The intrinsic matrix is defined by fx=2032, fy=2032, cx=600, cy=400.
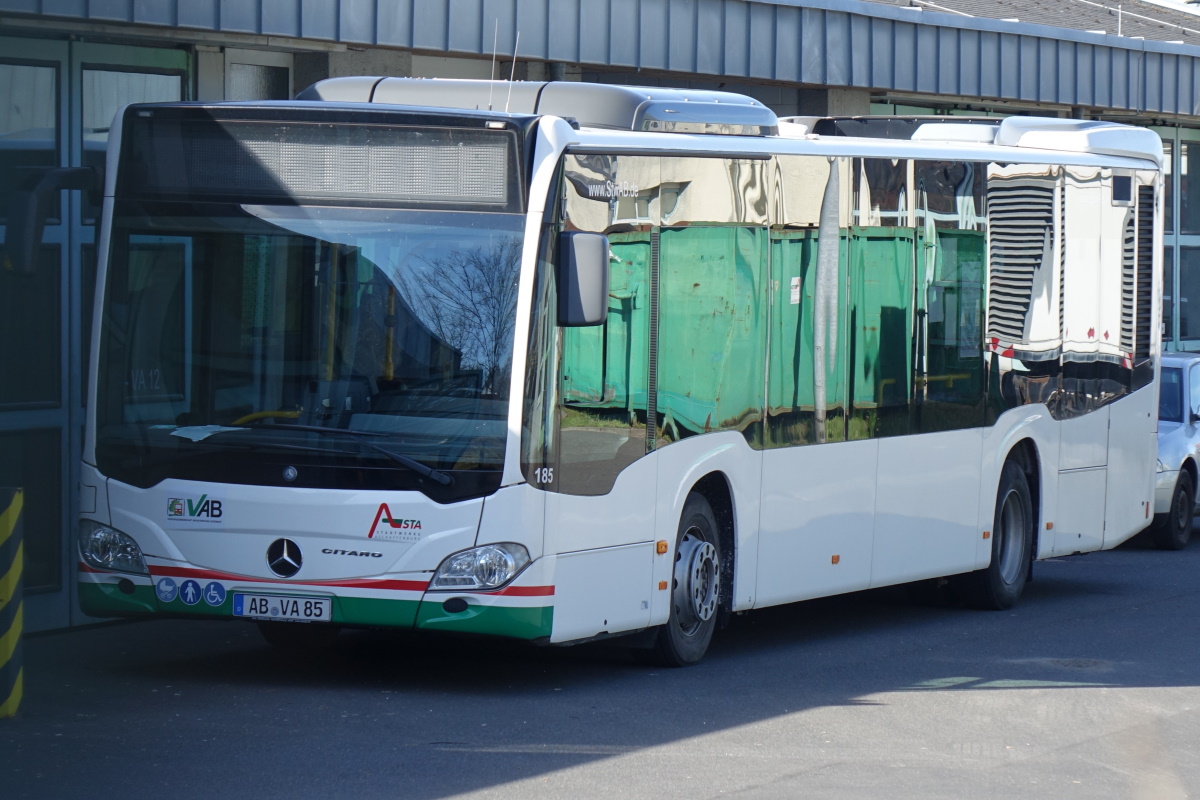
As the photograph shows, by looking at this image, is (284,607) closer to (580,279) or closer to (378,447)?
(378,447)

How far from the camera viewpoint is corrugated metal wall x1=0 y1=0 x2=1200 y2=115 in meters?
12.3

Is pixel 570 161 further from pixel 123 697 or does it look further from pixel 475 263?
pixel 123 697

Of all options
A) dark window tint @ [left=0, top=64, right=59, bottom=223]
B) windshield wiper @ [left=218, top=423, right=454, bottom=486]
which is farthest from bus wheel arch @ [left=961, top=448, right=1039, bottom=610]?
dark window tint @ [left=0, top=64, right=59, bottom=223]

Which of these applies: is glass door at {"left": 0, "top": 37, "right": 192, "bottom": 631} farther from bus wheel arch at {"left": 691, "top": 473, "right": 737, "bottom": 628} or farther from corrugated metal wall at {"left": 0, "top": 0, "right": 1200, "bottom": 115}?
bus wheel arch at {"left": 691, "top": 473, "right": 737, "bottom": 628}

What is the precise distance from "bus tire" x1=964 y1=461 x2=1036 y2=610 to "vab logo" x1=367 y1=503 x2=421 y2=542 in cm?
558

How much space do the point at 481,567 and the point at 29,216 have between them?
8.33ft

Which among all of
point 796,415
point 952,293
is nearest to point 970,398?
point 952,293

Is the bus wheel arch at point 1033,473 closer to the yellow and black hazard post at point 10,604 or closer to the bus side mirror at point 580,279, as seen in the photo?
the bus side mirror at point 580,279

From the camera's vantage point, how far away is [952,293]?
12836 mm

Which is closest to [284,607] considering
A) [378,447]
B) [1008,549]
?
[378,447]

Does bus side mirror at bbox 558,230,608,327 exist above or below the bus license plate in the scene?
above

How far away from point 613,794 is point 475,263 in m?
2.77

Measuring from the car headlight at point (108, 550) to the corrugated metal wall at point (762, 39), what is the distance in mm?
3183

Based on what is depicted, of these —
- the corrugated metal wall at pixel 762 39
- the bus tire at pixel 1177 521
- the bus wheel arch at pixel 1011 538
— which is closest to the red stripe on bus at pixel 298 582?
the corrugated metal wall at pixel 762 39
